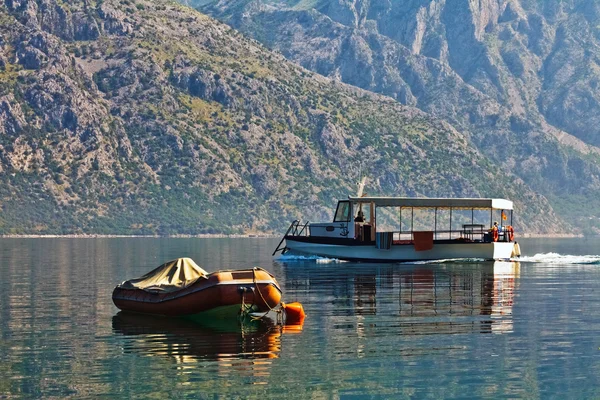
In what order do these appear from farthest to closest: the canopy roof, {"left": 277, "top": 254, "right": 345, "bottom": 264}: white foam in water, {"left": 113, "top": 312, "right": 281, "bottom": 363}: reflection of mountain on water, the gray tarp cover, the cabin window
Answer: {"left": 277, "top": 254, "right": 345, "bottom": 264}: white foam in water
the cabin window
the canopy roof
the gray tarp cover
{"left": 113, "top": 312, "right": 281, "bottom": 363}: reflection of mountain on water

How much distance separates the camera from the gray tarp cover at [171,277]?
54.1m

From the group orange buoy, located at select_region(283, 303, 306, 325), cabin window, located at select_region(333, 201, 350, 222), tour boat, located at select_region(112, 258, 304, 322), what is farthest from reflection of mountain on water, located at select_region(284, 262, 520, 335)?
cabin window, located at select_region(333, 201, 350, 222)

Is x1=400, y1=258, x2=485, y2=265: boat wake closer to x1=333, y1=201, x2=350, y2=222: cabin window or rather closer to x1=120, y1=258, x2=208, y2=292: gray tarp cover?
x1=333, y1=201, x2=350, y2=222: cabin window

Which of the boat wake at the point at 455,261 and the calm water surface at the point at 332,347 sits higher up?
the boat wake at the point at 455,261

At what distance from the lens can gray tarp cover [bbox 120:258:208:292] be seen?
54125mm

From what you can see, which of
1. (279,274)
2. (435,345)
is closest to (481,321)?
(435,345)

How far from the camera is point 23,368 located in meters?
38.8

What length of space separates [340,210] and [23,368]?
71236mm

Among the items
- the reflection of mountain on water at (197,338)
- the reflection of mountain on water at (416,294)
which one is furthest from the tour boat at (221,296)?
the reflection of mountain on water at (416,294)

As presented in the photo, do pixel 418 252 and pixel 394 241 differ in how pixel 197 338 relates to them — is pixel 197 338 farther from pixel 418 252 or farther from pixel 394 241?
pixel 394 241

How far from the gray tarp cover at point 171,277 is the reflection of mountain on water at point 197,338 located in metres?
1.58

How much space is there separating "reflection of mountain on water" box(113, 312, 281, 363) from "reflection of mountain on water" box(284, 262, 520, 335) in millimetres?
5375

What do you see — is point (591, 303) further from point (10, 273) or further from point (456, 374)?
point (10, 273)

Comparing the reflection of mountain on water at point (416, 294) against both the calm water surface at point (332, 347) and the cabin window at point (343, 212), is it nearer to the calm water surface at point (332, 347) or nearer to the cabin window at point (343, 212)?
the calm water surface at point (332, 347)
